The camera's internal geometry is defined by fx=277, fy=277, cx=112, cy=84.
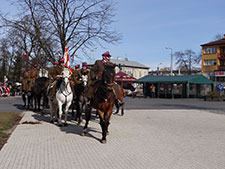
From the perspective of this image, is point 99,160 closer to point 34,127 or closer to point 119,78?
point 34,127

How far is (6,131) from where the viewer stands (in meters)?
10.3

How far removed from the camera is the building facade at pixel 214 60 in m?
67.9

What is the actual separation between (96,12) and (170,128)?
350 inches

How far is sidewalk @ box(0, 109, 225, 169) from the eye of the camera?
6168 mm

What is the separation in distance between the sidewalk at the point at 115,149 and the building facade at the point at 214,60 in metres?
60.7

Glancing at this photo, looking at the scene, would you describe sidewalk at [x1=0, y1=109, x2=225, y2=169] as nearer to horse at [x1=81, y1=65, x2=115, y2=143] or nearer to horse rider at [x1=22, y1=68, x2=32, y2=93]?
horse at [x1=81, y1=65, x2=115, y2=143]

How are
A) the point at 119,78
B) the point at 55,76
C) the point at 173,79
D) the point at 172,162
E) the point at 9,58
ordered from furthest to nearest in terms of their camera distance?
the point at 9,58, the point at 119,78, the point at 173,79, the point at 55,76, the point at 172,162

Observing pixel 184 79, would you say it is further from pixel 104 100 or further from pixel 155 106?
pixel 104 100

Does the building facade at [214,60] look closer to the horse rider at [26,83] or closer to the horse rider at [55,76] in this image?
the horse rider at [26,83]

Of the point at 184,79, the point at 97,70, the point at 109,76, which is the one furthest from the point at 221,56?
the point at 109,76

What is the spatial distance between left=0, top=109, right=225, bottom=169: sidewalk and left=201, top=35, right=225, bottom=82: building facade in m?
60.7

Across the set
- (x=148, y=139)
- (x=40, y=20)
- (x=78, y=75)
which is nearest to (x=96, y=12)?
(x=40, y=20)

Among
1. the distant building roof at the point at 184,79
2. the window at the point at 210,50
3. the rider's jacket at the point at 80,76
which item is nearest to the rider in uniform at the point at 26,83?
the rider's jacket at the point at 80,76

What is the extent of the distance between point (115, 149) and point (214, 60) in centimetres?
6931
